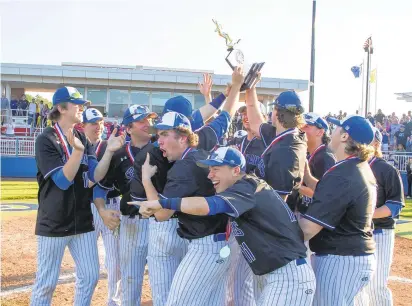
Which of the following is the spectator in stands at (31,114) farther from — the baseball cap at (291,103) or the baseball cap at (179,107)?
the baseball cap at (291,103)

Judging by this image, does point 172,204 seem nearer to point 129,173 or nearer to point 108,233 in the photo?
point 129,173

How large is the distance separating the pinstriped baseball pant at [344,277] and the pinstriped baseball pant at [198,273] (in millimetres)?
800

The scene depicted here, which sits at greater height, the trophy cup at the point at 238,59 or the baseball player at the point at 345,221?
the trophy cup at the point at 238,59

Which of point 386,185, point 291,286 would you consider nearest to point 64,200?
point 291,286

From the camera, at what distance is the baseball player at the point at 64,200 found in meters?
4.15

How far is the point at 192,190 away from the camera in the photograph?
3.66 meters

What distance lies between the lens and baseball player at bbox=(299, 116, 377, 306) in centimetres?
341

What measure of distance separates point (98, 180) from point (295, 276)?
2.19 metres

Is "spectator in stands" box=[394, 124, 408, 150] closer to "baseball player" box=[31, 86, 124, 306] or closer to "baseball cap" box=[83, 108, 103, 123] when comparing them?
"baseball cap" box=[83, 108, 103, 123]

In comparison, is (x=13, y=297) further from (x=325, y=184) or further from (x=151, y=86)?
(x=151, y=86)

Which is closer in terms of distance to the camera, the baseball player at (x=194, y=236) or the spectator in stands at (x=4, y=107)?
the baseball player at (x=194, y=236)

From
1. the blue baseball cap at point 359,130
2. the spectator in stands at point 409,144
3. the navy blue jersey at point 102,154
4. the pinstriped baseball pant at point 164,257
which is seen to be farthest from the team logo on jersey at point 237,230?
the spectator in stands at point 409,144

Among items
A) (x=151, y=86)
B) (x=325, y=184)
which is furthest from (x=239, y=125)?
(x=325, y=184)

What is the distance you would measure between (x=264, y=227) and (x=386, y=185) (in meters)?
2.05
